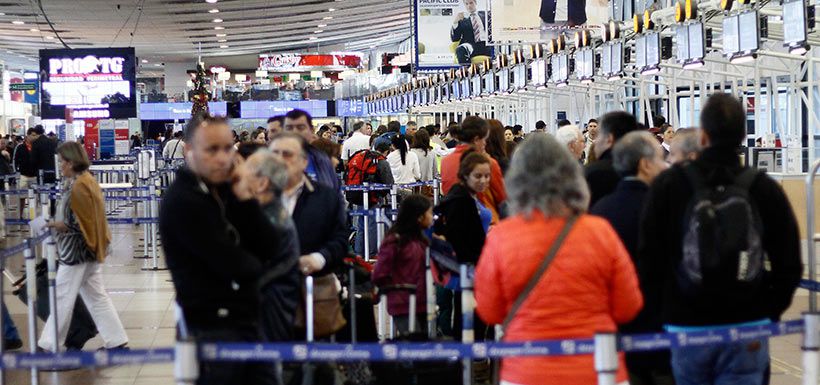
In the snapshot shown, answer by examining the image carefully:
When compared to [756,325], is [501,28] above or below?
above

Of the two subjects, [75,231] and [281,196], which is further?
[75,231]

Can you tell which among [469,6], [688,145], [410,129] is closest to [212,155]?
[688,145]

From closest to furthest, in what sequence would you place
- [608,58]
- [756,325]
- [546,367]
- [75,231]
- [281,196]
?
[546,367] < [756,325] < [281,196] < [75,231] < [608,58]

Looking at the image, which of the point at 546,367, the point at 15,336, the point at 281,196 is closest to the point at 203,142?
the point at 281,196

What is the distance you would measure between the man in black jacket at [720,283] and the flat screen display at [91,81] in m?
22.4

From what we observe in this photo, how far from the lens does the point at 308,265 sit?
5.97 meters

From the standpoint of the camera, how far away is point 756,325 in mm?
4504

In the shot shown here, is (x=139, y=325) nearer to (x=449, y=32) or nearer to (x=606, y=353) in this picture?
(x=606, y=353)

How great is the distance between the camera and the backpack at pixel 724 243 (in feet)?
14.5

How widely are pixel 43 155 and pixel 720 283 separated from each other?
20.7 m

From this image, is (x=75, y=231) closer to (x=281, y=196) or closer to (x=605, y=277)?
(x=281, y=196)

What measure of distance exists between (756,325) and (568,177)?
104 centimetres

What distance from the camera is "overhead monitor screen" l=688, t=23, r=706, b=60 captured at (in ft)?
50.6

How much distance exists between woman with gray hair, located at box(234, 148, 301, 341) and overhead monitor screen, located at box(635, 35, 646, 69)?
12.9 m
